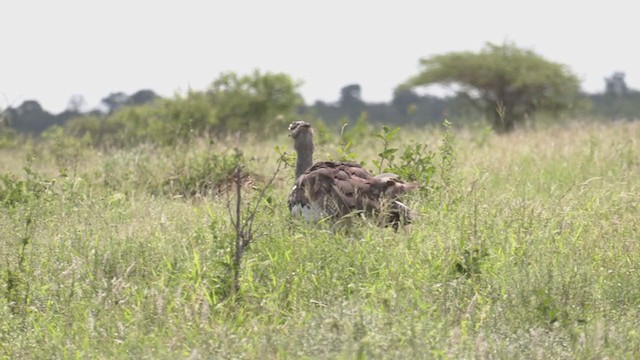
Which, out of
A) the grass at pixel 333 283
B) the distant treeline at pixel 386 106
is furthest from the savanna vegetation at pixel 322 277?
the distant treeline at pixel 386 106

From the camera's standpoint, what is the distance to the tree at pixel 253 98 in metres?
A: 28.7

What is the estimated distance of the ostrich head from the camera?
6.56 metres

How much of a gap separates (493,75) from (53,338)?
30.2 m

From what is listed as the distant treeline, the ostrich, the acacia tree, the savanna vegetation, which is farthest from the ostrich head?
the distant treeline

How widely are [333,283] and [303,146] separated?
2.25m

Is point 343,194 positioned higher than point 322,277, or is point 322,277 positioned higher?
point 343,194

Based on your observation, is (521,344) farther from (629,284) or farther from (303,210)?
(303,210)

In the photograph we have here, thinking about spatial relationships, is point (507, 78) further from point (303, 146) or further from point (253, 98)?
point (303, 146)

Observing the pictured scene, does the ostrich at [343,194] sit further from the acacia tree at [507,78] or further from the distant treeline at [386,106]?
the distant treeline at [386,106]

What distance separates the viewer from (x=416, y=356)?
339 centimetres

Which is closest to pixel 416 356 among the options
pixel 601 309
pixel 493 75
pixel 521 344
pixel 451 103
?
pixel 521 344

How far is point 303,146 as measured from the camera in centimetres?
656

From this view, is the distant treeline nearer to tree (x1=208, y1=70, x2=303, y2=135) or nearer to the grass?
tree (x1=208, y1=70, x2=303, y2=135)

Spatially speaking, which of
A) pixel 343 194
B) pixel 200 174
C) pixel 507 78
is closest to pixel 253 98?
pixel 507 78
